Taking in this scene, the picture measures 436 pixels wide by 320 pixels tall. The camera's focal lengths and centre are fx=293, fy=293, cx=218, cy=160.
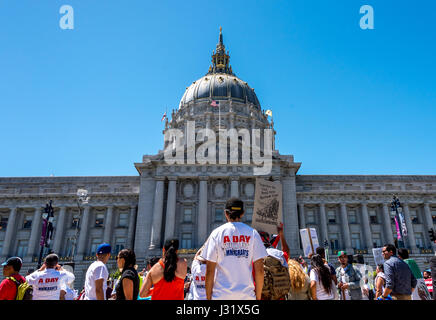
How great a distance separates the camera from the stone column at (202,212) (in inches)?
1388

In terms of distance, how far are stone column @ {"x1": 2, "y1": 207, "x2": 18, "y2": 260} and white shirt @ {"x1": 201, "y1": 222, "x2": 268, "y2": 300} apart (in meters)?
44.6

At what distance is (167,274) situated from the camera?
5133 mm

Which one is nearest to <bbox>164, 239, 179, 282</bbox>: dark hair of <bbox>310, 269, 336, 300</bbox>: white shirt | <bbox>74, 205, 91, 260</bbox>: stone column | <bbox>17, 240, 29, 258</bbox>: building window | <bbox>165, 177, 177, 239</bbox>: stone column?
<bbox>310, 269, 336, 300</bbox>: white shirt

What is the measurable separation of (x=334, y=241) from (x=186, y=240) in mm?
20282

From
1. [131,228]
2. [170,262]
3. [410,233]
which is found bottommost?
[170,262]

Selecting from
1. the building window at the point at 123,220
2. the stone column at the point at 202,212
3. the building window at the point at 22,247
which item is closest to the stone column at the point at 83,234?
the building window at the point at 123,220

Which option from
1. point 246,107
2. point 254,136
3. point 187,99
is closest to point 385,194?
point 254,136

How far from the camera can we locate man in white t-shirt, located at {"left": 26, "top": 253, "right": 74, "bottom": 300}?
6.32 meters

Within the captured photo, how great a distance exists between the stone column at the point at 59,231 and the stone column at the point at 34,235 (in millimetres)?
2249

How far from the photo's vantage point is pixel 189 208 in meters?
38.8

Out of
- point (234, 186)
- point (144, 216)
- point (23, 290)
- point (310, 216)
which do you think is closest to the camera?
point (23, 290)

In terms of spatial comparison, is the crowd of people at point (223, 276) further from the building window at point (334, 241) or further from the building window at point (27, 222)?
the building window at point (27, 222)

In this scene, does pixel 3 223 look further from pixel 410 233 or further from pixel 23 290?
pixel 410 233

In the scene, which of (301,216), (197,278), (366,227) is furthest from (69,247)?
(366,227)
